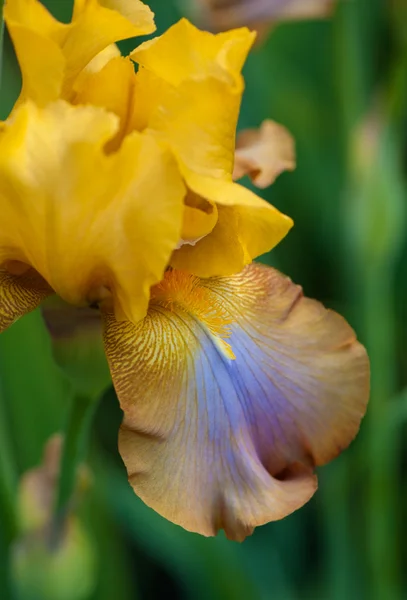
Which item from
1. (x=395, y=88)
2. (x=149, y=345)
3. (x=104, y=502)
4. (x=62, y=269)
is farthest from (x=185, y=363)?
(x=395, y=88)

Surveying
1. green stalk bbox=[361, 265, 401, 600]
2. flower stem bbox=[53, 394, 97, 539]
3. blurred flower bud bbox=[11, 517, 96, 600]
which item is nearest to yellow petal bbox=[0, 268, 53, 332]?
flower stem bbox=[53, 394, 97, 539]

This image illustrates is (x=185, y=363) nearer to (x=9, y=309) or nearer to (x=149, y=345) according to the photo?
(x=149, y=345)

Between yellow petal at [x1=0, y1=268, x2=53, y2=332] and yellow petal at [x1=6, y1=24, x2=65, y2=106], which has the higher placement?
yellow petal at [x1=6, y1=24, x2=65, y2=106]

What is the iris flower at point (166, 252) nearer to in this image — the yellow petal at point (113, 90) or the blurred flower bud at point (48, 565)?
the yellow petal at point (113, 90)

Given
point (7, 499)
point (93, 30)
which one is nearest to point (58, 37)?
point (93, 30)

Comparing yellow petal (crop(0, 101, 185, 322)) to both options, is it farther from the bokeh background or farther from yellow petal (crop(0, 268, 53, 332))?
the bokeh background

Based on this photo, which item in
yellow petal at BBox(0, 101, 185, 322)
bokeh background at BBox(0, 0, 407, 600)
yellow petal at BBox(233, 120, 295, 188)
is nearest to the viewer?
yellow petal at BBox(0, 101, 185, 322)

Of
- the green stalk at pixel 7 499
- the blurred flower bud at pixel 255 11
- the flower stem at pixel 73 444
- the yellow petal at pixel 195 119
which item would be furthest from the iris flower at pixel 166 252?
the blurred flower bud at pixel 255 11

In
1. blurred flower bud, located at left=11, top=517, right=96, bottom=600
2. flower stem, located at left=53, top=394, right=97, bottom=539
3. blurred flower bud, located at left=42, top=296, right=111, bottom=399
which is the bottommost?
blurred flower bud, located at left=11, top=517, right=96, bottom=600

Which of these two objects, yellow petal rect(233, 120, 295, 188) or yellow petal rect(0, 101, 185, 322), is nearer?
yellow petal rect(0, 101, 185, 322)
